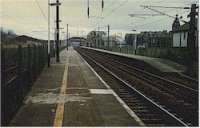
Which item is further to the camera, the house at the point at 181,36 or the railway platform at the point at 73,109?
the house at the point at 181,36

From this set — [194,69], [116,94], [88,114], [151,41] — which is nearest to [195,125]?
[88,114]

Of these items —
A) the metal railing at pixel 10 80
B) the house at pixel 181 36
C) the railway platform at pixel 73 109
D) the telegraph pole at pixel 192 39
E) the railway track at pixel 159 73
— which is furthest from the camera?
the house at pixel 181 36

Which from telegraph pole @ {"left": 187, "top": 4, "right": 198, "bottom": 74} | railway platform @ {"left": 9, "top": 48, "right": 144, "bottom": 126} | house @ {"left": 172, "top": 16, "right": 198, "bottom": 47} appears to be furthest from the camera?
house @ {"left": 172, "top": 16, "right": 198, "bottom": 47}

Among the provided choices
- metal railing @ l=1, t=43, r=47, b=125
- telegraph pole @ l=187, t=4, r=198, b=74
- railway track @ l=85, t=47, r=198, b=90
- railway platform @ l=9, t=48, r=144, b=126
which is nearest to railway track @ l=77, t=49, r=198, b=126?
railway platform @ l=9, t=48, r=144, b=126

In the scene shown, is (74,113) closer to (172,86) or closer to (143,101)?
(143,101)

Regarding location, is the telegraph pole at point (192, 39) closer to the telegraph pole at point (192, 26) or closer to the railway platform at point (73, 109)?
the telegraph pole at point (192, 26)

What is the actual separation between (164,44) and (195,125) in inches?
2640

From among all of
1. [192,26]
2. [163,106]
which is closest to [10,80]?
[163,106]

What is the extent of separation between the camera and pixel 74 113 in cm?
1348

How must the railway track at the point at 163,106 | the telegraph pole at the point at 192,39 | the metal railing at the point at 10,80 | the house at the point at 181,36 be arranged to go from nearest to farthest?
1. the metal railing at the point at 10,80
2. the railway track at the point at 163,106
3. the telegraph pole at the point at 192,39
4. the house at the point at 181,36

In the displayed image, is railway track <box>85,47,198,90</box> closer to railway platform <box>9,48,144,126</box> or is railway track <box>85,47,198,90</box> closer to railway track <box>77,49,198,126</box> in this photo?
railway track <box>77,49,198,126</box>

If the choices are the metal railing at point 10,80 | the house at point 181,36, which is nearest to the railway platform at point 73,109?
the metal railing at point 10,80

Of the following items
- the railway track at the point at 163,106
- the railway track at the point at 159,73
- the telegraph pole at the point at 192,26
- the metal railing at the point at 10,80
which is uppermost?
the telegraph pole at the point at 192,26

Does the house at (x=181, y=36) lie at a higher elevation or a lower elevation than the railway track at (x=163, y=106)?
higher
